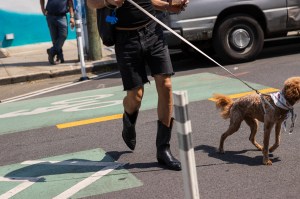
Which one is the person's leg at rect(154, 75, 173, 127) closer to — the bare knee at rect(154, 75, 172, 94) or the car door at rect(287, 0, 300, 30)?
the bare knee at rect(154, 75, 172, 94)

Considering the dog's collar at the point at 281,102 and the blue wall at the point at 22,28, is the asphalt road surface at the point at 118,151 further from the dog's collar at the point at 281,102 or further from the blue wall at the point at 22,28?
the blue wall at the point at 22,28

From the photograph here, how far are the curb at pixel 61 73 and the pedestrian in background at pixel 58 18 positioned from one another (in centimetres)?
75

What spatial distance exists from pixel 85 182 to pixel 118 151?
35.7 inches

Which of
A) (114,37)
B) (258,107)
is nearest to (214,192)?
(258,107)

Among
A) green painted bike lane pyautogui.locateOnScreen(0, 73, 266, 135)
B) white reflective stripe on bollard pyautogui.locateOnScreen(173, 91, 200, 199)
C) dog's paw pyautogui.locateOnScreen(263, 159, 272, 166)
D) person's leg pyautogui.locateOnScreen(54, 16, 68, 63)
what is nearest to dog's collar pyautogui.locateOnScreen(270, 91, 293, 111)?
dog's paw pyautogui.locateOnScreen(263, 159, 272, 166)

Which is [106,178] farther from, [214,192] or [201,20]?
[201,20]

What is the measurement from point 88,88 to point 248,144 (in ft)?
15.0

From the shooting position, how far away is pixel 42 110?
25.6 ft

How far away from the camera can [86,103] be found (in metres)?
7.93

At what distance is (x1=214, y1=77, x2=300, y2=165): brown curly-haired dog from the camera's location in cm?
439

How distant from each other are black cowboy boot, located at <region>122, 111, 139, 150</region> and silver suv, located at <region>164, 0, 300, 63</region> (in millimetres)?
4598

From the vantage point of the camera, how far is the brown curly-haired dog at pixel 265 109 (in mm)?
4395

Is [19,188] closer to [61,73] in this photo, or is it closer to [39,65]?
[61,73]

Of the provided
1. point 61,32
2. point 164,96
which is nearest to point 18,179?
point 164,96
